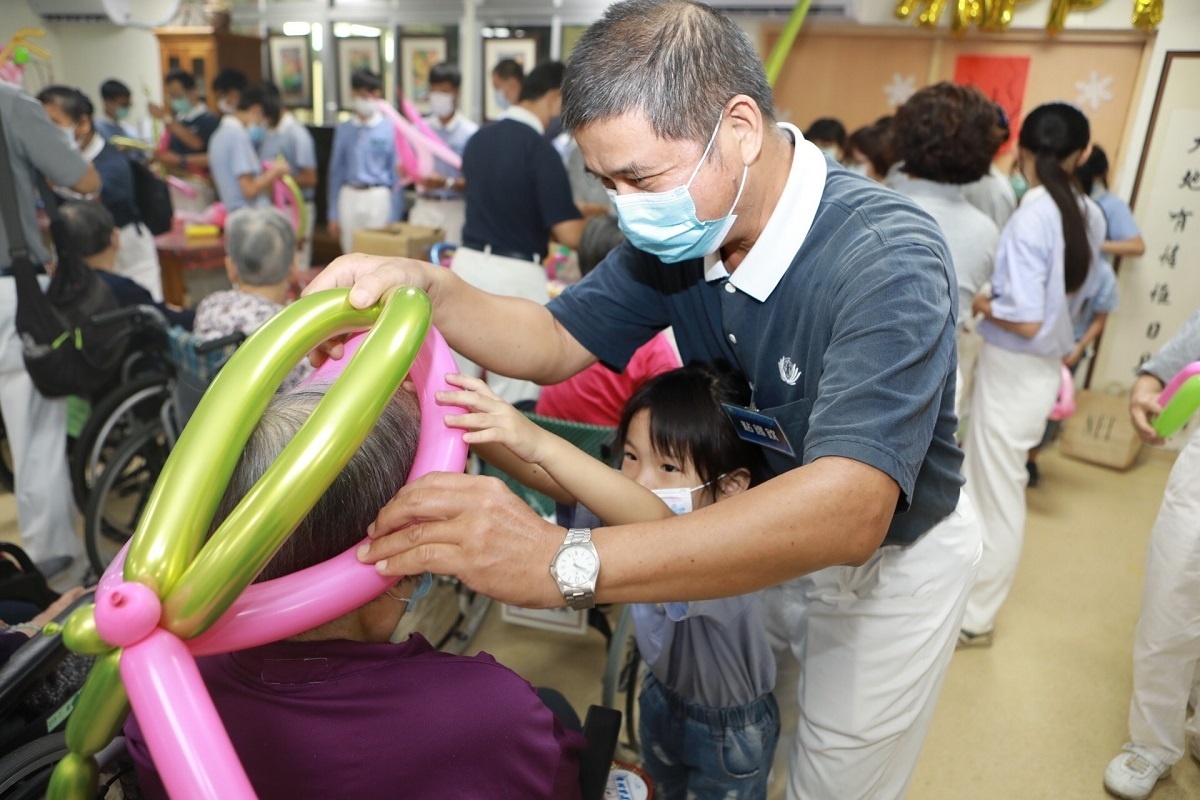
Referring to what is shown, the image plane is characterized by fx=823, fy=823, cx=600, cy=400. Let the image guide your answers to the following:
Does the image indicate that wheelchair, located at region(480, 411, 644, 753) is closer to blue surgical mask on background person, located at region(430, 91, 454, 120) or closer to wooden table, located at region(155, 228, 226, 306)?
wooden table, located at region(155, 228, 226, 306)

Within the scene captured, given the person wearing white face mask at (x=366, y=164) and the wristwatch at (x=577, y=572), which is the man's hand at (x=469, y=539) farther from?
the person wearing white face mask at (x=366, y=164)

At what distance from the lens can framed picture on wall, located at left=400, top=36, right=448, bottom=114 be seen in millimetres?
7035

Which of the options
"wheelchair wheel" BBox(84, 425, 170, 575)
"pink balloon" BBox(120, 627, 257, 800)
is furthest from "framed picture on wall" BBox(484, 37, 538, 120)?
"pink balloon" BBox(120, 627, 257, 800)

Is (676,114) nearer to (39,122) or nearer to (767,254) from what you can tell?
(767,254)

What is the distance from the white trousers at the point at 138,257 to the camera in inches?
157

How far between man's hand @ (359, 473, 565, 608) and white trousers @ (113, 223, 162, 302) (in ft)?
12.3

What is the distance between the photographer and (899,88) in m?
5.27

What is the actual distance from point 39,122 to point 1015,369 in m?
3.11

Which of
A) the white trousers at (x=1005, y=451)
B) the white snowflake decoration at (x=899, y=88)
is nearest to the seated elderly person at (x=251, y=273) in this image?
the white trousers at (x=1005, y=451)

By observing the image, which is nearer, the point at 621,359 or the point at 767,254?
the point at 767,254

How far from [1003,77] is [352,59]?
17.7 ft

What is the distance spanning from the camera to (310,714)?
0.84 m

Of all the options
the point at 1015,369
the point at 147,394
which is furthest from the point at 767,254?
the point at 147,394

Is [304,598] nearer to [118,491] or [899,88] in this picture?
[118,491]
